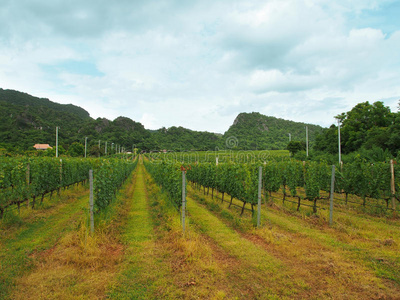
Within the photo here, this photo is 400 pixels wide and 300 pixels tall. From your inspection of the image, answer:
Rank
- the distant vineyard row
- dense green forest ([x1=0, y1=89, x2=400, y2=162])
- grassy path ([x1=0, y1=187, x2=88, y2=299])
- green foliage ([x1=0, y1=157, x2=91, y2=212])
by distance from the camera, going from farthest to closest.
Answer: dense green forest ([x1=0, y1=89, x2=400, y2=162]) → the distant vineyard row → green foliage ([x1=0, y1=157, x2=91, y2=212]) → grassy path ([x1=0, y1=187, x2=88, y2=299])

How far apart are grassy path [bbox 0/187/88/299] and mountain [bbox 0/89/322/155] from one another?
1624 inches

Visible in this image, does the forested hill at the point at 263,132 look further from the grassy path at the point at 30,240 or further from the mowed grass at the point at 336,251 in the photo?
the grassy path at the point at 30,240

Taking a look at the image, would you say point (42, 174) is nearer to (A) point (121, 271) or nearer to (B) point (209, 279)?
(A) point (121, 271)

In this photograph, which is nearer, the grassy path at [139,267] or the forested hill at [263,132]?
the grassy path at [139,267]

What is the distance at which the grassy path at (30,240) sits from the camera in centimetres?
414

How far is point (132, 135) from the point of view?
84500 millimetres

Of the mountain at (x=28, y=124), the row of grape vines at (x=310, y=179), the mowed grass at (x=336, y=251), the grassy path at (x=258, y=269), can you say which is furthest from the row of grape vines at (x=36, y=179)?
the mountain at (x=28, y=124)

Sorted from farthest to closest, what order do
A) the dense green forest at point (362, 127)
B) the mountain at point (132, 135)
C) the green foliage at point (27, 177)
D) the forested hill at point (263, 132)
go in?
the forested hill at point (263, 132) → the mountain at point (132, 135) → the dense green forest at point (362, 127) → the green foliage at point (27, 177)

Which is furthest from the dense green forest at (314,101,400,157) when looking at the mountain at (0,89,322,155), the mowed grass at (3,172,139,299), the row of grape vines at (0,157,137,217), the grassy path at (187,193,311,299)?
the mowed grass at (3,172,139,299)

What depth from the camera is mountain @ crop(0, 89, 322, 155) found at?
55.3 meters

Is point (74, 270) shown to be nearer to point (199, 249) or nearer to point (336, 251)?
point (199, 249)

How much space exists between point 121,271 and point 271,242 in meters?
3.83

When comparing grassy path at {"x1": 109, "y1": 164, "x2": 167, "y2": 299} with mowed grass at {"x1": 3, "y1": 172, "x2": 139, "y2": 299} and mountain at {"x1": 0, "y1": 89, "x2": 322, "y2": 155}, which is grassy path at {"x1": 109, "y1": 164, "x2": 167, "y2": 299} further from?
mountain at {"x1": 0, "y1": 89, "x2": 322, "y2": 155}

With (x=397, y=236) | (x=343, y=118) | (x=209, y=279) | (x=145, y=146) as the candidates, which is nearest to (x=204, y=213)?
(x=209, y=279)
